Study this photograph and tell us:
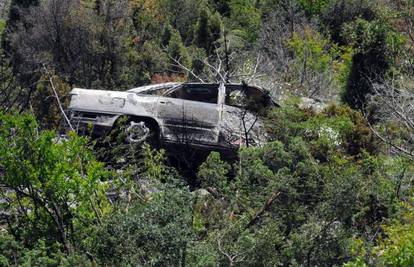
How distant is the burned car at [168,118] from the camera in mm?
12586

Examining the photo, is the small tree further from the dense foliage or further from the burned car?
the burned car

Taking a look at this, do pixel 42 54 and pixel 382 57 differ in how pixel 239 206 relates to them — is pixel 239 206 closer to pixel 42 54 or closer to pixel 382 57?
pixel 382 57

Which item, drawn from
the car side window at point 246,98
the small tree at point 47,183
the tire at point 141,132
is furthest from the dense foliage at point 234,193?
the car side window at point 246,98

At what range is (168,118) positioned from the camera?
12.7 m

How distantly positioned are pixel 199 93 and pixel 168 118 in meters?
1.16

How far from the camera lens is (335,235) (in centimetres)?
881

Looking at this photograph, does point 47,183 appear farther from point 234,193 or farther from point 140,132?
point 140,132

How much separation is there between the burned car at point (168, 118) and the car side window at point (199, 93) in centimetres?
56

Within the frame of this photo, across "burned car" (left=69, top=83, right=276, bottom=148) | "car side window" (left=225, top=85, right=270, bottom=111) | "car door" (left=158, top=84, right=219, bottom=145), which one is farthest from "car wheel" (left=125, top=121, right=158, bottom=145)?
"car side window" (left=225, top=85, right=270, bottom=111)

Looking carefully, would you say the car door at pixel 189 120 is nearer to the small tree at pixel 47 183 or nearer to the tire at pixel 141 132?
the tire at pixel 141 132

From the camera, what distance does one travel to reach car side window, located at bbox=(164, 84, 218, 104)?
13531 mm

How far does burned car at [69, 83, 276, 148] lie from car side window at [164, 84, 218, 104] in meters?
0.56

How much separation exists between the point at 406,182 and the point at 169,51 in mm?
16725

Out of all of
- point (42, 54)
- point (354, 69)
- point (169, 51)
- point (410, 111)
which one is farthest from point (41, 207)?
point (169, 51)
